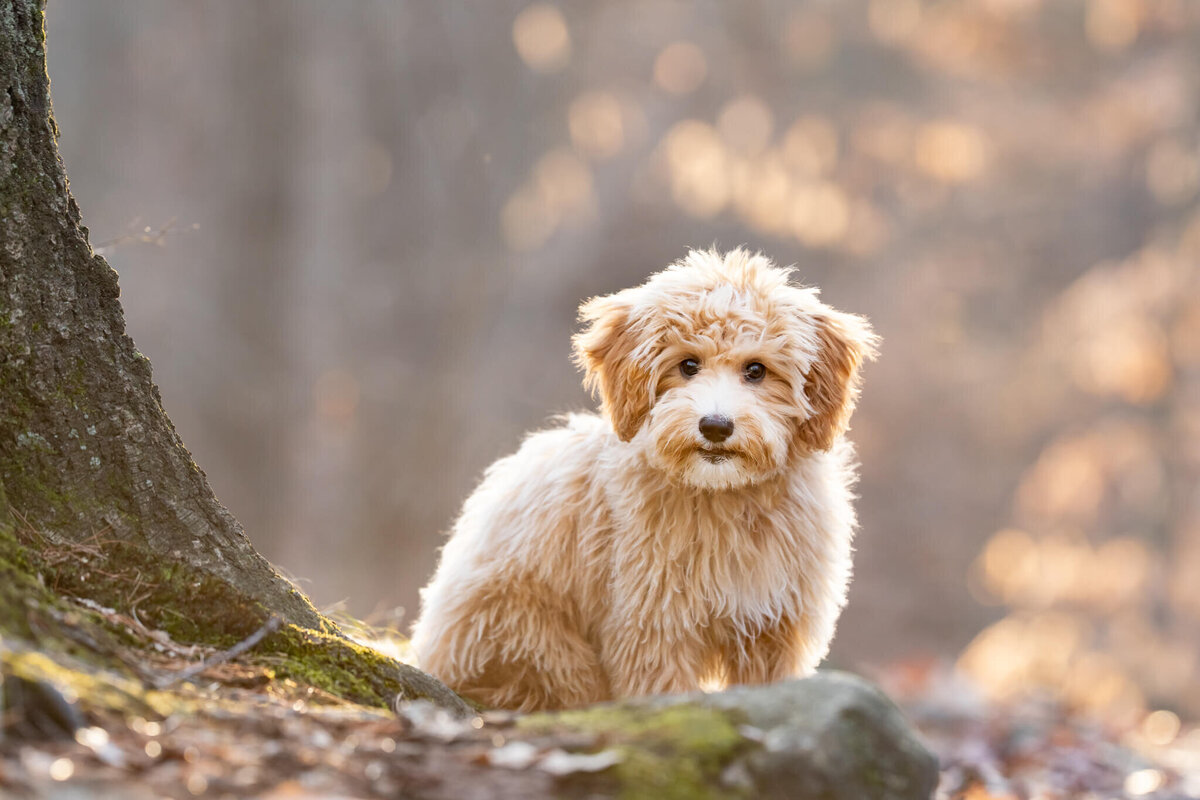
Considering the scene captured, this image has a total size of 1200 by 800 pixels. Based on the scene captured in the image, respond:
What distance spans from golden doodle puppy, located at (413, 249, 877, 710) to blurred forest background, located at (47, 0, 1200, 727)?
8.71 metres

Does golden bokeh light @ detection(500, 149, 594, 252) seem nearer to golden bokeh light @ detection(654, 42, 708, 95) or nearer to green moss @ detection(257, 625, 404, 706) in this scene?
golden bokeh light @ detection(654, 42, 708, 95)

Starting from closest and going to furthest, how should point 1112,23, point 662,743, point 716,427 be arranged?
point 662,743
point 716,427
point 1112,23

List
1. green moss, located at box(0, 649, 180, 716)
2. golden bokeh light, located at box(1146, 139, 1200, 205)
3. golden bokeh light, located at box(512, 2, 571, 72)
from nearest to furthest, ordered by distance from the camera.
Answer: green moss, located at box(0, 649, 180, 716) → golden bokeh light, located at box(1146, 139, 1200, 205) → golden bokeh light, located at box(512, 2, 571, 72)

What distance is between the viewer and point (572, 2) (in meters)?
13.4

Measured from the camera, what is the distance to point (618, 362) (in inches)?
166

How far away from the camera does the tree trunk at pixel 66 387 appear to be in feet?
10.4

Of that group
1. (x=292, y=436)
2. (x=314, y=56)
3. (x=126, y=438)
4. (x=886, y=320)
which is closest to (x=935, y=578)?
(x=886, y=320)

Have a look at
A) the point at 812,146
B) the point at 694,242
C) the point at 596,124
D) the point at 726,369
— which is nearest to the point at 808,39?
the point at 812,146

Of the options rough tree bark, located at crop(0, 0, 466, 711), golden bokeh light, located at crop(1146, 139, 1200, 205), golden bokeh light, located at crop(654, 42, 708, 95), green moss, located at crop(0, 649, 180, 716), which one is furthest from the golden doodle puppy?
golden bokeh light, located at crop(1146, 139, 1200, 205)

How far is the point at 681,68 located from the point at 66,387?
Answer: 11.0 metres

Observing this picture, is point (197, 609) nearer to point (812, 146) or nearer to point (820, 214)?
point (820, 214)

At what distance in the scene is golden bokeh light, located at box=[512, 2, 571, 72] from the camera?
13.4 metres

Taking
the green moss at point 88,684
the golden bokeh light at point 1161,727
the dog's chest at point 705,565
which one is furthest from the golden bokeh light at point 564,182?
the green moss at point 88,684

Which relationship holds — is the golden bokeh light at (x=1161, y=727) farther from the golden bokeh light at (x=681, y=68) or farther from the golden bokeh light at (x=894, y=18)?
the golden bokeh light at (x=681, y=68)
